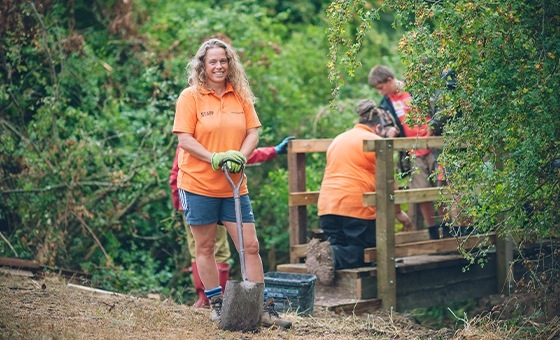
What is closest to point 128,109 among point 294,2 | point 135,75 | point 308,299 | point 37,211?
point 135,75

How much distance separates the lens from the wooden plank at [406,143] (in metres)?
6.07

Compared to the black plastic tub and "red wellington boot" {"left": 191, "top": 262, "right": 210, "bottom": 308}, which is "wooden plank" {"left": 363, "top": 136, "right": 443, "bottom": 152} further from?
"red wellington boot" {"left": 191, "top": 262, "right": 210, "bottom": 308}

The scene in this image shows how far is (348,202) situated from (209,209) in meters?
1.82

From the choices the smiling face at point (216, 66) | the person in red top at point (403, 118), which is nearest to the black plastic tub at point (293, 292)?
the smiling face at point (216, 66)

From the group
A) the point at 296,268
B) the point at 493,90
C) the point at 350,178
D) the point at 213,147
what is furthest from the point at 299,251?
the point at 493,90

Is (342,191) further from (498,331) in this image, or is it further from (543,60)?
(543,60)

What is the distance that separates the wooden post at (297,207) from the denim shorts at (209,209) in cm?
204

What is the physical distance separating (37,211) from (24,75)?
5.99 feet

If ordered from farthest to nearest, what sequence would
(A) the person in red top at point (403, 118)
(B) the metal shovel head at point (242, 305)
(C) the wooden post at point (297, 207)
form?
1. (A) the person in red top at point (403, 118)
2. (C) the wooden post at point (297, 207)
3. (B) the metal shovel head at point (242, 305)

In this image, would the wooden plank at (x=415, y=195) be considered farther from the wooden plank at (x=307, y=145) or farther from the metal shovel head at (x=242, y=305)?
the metal shovel head at (x=242, y=305)

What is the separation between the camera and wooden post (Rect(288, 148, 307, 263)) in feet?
22.8

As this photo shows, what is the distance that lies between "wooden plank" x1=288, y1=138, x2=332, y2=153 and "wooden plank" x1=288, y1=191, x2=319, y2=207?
0.42 metres

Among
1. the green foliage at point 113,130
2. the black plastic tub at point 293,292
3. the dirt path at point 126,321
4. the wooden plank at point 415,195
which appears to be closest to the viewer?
the dirt path at point 126,321

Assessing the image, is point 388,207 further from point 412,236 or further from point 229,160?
point 229,160
